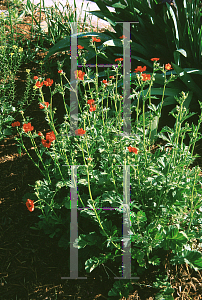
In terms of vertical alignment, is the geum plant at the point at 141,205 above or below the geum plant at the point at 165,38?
below

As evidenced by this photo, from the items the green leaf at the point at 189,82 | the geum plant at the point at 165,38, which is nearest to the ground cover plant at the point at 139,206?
the green leaf at the point at 189,82

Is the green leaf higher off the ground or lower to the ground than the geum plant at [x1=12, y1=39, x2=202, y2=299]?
higher

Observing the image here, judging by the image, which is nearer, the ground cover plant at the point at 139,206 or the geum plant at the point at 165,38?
the ground cover plant at the point at 139,206

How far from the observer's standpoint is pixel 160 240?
154 cm

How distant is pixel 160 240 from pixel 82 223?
58 cm

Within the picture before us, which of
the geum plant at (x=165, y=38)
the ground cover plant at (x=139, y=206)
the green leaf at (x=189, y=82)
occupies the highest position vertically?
the geum plant at (x=165, y=38)

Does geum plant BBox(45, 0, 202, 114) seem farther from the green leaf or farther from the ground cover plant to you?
the ground cover plant

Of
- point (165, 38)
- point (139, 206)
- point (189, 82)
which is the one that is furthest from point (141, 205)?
point (165, 38)

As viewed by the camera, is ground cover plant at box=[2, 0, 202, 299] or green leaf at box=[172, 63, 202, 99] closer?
ground cover plant at box=[2, 0, 202, 299]

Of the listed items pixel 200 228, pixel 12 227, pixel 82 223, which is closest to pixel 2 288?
pixel 12 227

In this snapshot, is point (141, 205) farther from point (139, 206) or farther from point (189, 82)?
point (189, 82)

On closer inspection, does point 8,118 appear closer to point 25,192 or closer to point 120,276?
point 25,192

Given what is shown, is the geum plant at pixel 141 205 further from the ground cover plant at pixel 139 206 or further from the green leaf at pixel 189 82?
the green leaf at pixel 189 82


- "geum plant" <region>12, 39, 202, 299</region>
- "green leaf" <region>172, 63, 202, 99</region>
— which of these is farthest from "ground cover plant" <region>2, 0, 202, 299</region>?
"green leaf" <region>172, 63, 202, 99</region>
